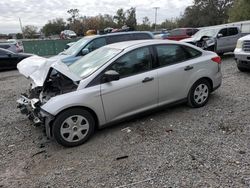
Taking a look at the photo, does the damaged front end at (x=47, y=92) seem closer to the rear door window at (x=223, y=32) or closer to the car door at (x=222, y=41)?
the car door at (x=222, y=41)

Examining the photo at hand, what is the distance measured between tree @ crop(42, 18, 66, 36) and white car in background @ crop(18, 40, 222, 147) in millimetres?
76079

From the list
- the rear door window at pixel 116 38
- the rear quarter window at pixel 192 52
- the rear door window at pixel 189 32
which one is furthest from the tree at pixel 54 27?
the rear quarter window at pixel 192 52

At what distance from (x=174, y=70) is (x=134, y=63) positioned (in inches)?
33.4

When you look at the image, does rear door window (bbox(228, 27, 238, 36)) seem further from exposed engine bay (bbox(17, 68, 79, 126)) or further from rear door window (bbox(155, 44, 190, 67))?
exposed engine bay (bbox(17, 68, 79, 126))

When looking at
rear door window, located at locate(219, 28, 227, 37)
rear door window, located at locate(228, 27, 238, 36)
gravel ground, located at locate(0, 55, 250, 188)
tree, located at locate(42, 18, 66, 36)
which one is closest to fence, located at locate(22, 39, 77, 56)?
A: rear door window, located at locate(219, 28, 227, 37)

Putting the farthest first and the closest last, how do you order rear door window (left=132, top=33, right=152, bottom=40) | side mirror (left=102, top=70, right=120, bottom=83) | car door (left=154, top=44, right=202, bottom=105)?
1. rear door window (left=132, top=33, right=152, bottom=40)
2. car door (left=154, top=44, right=202, bottom=105)
3. side mirror (left=102, top=70, right=120, bottom=83)

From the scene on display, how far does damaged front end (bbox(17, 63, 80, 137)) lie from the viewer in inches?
155

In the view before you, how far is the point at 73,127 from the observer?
154 inches

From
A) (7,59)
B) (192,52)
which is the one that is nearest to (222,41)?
(192,52)

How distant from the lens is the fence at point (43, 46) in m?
20.9

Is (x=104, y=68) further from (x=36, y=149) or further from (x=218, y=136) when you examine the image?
(x=218, y=136)

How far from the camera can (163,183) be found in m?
2.94

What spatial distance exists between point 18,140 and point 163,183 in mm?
2775

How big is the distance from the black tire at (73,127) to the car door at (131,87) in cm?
36
